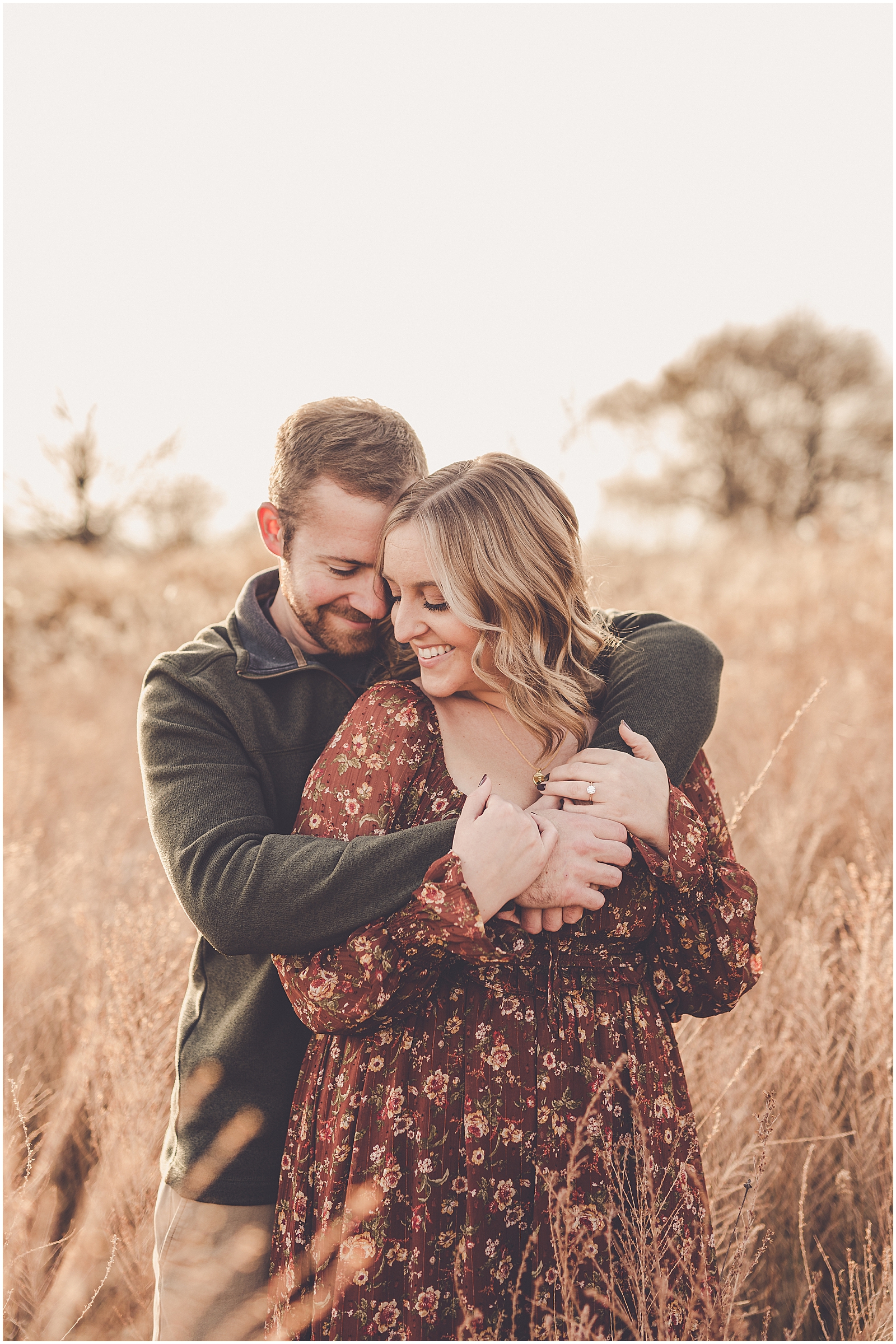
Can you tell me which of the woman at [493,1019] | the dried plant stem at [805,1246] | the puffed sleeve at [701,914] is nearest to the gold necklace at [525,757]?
the woman at [493,1019]

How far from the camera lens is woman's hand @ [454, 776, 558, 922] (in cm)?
150

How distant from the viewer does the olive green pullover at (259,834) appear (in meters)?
1.54

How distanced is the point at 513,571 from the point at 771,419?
533 inches

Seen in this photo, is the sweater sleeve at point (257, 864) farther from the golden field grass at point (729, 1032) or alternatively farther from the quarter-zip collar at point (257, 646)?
the golden field grass at point (729, 1032)

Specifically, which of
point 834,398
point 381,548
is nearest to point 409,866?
point 381,548

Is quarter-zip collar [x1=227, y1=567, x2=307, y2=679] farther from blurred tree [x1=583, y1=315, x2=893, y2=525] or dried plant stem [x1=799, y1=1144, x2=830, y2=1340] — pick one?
blurred tree [x1=583, y1=315, x2=893, y2=525]

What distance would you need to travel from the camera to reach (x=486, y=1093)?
1582 millimetres

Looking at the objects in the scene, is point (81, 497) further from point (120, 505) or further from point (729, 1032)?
point (729, 1032)

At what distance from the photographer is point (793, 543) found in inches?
384

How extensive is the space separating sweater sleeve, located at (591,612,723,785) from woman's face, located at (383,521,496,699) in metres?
0.29

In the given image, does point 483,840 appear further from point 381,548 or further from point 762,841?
point 762,841

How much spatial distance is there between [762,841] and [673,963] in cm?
205

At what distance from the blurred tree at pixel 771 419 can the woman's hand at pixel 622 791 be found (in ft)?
37.2

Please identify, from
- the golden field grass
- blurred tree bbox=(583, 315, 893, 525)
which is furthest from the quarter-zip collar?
blurred tree bbox=(583, 315, 893, 525)
